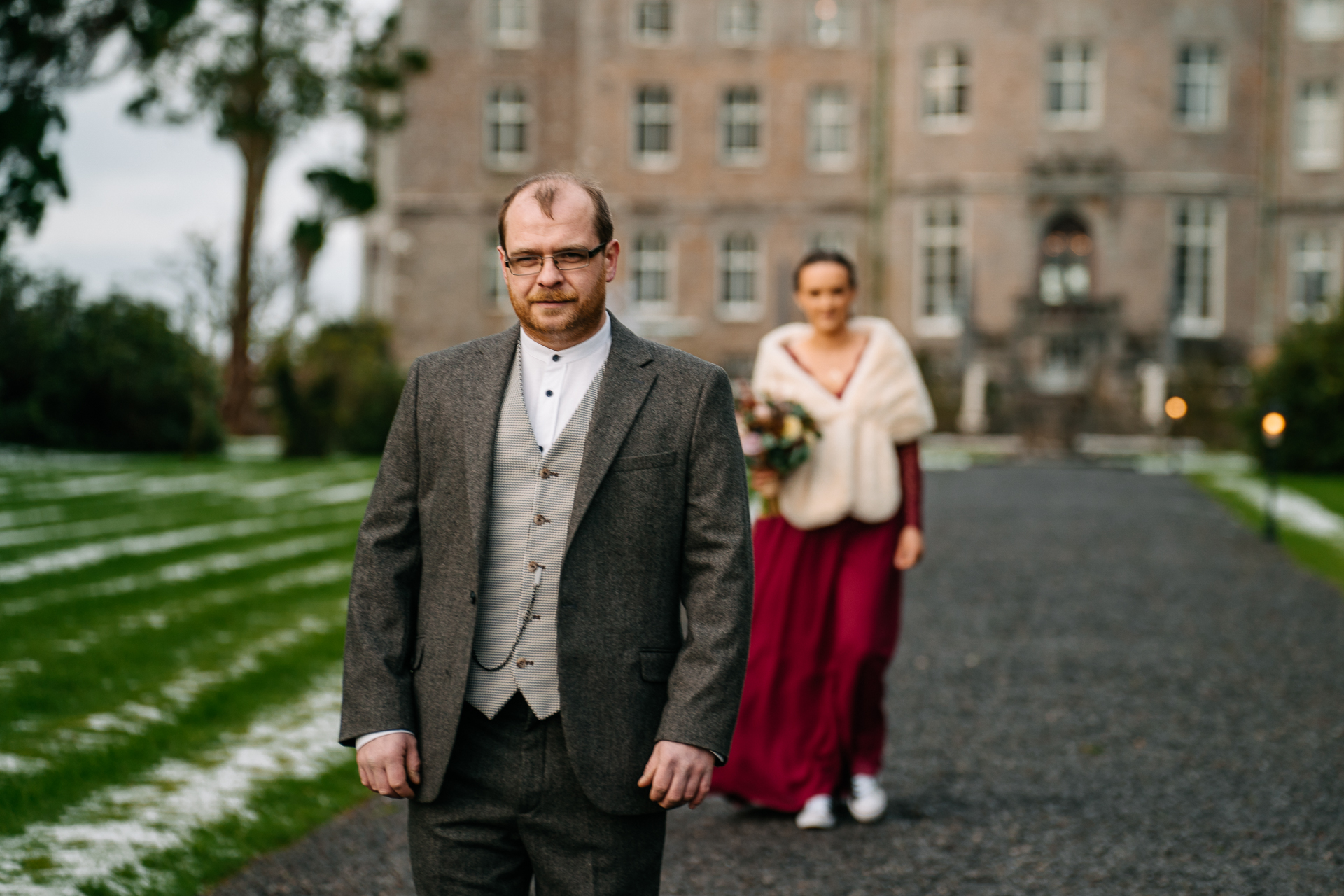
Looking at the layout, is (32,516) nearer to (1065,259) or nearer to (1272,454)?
(1272,454)

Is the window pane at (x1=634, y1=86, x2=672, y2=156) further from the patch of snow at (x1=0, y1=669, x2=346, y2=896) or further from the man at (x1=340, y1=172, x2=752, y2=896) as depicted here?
the man at (x1=340, y1=172, x2=752, y2=896)

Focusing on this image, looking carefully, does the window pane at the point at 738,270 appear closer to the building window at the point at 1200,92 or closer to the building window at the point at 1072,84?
the building window at the point at 1072,84

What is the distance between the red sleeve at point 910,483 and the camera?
5.11m

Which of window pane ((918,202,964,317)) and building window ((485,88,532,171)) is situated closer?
window pane ((918,202,964,317))

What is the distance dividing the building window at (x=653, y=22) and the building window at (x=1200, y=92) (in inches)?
515

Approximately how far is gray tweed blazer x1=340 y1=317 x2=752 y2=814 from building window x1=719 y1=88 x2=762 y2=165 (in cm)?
3407

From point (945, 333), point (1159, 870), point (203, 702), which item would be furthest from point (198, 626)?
point (945, 333)

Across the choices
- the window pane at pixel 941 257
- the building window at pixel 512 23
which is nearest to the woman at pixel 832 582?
the window pane at pixel 941 257

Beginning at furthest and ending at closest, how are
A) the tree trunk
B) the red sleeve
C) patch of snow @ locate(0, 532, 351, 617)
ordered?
the tree trunk → patch of snow @ locate(0, 532, 351, 617) → the red sleeve

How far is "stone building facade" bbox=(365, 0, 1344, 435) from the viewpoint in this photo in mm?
33156

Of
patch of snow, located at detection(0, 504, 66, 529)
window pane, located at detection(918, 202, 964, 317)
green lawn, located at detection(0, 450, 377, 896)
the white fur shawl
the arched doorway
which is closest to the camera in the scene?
green lawn, located at detection(0, 450, 377, 896)

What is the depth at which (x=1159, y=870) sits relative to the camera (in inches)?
173

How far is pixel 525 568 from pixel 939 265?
32572 mm

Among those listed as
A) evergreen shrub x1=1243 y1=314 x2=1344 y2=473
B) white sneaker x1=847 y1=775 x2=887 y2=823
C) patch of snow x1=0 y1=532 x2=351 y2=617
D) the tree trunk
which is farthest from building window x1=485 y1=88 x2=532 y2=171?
white sneaker x1=847 y1=775 x2=887 y2=823
